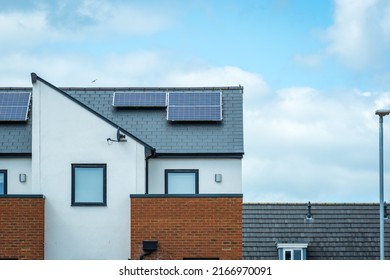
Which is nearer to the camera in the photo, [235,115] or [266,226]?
[235,115]

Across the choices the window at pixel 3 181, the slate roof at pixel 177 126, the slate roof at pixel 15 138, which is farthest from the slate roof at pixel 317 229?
the window at pixel 3 181

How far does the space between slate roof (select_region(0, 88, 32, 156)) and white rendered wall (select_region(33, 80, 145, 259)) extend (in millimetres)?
2248

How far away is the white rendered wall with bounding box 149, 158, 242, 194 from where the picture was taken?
3014cm

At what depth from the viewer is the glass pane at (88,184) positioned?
89.5 feet

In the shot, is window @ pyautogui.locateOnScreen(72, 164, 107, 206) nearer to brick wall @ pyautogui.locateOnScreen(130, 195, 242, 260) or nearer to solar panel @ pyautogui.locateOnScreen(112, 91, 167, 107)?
brick wall @ pyautogui.locateOnScreen(130, 195, 242, 260)

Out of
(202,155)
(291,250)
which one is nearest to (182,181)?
(202,155)

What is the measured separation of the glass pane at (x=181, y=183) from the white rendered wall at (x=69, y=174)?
2779 mm

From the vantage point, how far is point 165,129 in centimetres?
3153

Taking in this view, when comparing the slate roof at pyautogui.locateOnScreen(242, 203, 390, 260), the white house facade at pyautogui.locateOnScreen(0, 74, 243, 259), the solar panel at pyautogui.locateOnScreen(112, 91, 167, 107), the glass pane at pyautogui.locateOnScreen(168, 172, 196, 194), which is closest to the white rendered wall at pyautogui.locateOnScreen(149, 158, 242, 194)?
the glass pane at pyautogui.locateOnScreen(168, 172, 196, 194)
